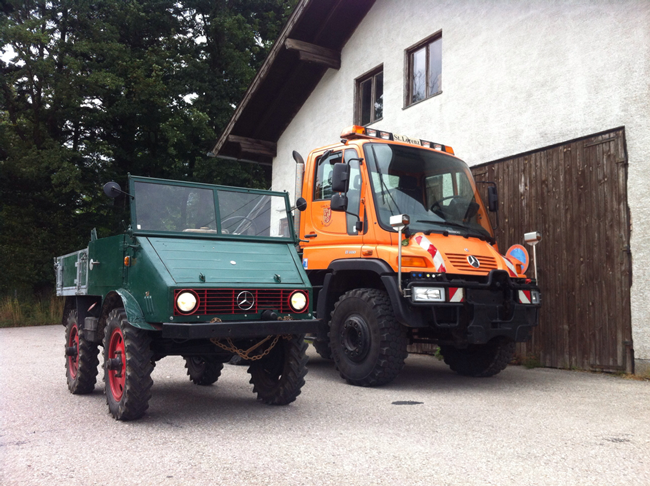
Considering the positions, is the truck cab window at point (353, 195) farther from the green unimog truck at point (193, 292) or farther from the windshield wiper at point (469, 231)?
the green unimog truck at point (193, 292)

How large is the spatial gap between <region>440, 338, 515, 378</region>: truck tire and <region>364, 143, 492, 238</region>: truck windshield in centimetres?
144

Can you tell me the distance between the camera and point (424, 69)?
1270cm

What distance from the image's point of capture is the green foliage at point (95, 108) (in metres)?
21.0

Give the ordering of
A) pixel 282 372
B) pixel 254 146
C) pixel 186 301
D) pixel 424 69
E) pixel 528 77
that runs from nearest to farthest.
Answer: pixel 186 301, pixel 282 372, pixel 528 77, pixel 424 69, pixel 254 146

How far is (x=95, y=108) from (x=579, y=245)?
18.7 m

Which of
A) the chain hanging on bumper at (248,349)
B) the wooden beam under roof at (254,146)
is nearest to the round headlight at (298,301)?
the chain hanging on bumper at (248,349)

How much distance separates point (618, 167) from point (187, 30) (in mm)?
22784

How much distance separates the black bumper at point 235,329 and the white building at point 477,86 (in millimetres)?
4860

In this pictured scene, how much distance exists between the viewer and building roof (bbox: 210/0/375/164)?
14414mm

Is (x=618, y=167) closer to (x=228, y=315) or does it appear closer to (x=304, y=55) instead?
(x=228, y=315)

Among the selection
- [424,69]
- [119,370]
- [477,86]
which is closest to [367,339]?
[119,370]

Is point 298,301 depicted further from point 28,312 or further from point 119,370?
point 28,312

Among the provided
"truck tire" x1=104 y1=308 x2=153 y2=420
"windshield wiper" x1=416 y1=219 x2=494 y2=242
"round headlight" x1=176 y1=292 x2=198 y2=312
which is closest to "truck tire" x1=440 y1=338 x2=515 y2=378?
"windshield wiper" x1=416 y1=219 x2=494 y2=242

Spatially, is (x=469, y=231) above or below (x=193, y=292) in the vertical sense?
above
